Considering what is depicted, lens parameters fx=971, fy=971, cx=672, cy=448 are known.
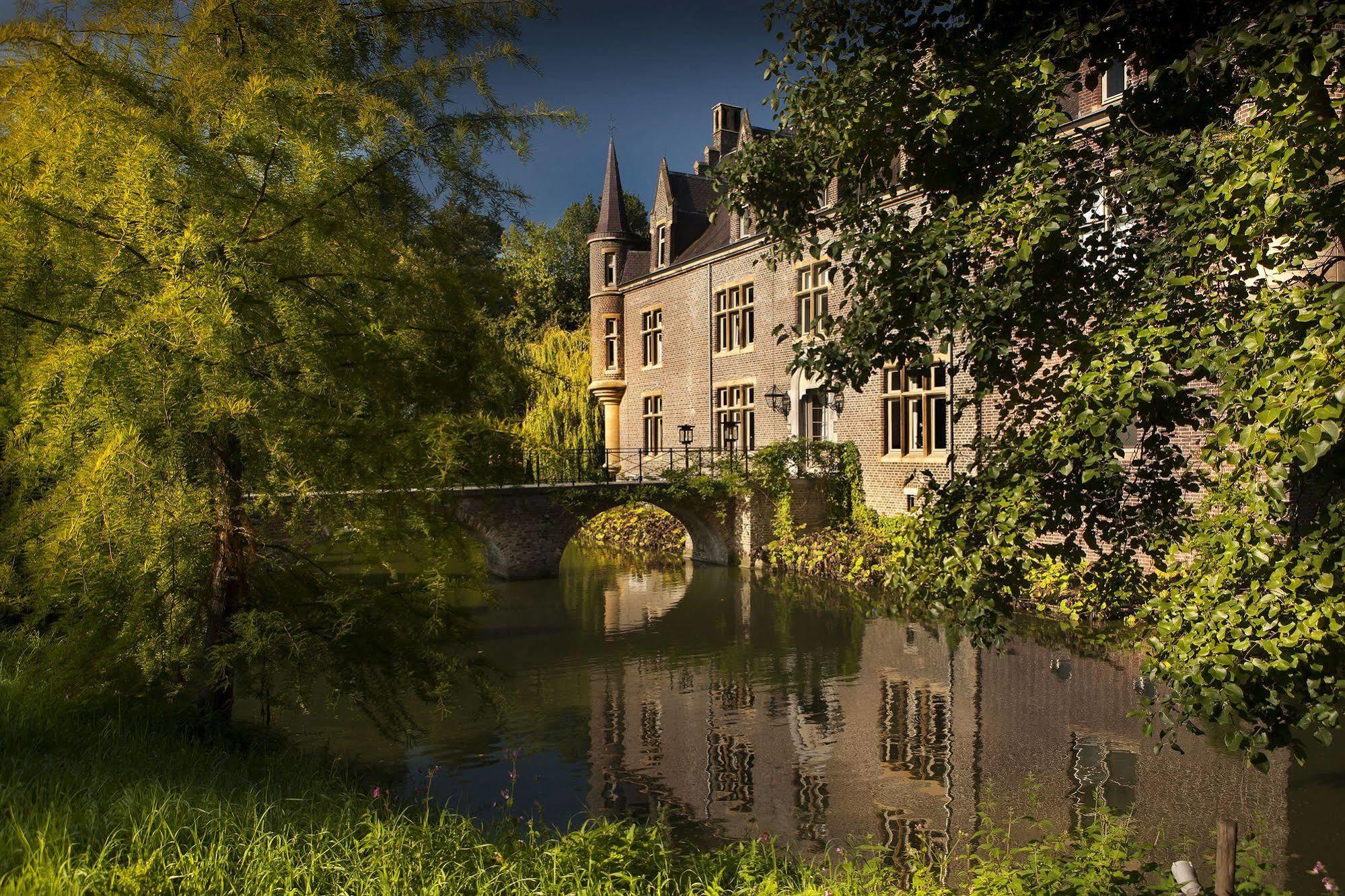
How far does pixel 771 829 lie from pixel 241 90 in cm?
557

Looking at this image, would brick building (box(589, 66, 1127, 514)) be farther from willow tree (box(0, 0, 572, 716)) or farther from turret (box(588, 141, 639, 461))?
willow tree (box(0, 0, 572, 716))

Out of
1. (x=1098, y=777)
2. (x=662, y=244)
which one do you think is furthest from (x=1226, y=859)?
(x=662, y=244)

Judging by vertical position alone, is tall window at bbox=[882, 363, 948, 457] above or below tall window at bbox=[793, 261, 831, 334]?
below

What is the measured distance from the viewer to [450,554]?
232 inches

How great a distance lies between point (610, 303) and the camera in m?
26.4

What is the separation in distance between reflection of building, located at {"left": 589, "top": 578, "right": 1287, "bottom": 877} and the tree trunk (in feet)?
9.95

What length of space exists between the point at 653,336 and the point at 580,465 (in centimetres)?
796

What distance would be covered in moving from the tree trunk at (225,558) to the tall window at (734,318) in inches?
655

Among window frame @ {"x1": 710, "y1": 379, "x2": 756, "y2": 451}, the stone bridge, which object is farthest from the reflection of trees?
window frame @ {"x1": 710, "y1": 379, "x2": 756, "y2": 451}

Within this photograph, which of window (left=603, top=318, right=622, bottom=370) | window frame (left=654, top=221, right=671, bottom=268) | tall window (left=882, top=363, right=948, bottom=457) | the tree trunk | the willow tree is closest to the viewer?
the willow tree

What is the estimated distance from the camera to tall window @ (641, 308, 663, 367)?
24.9 m

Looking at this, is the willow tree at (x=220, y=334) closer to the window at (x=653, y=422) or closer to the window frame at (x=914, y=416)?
the window frame at (x=914, y=416)

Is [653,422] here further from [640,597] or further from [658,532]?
[640,597]

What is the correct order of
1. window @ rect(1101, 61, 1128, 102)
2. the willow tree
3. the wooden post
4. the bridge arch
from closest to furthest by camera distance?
the wooden post
the willow tree
window @ rect(1101, 61, 1128, 102)
the bridge arch
